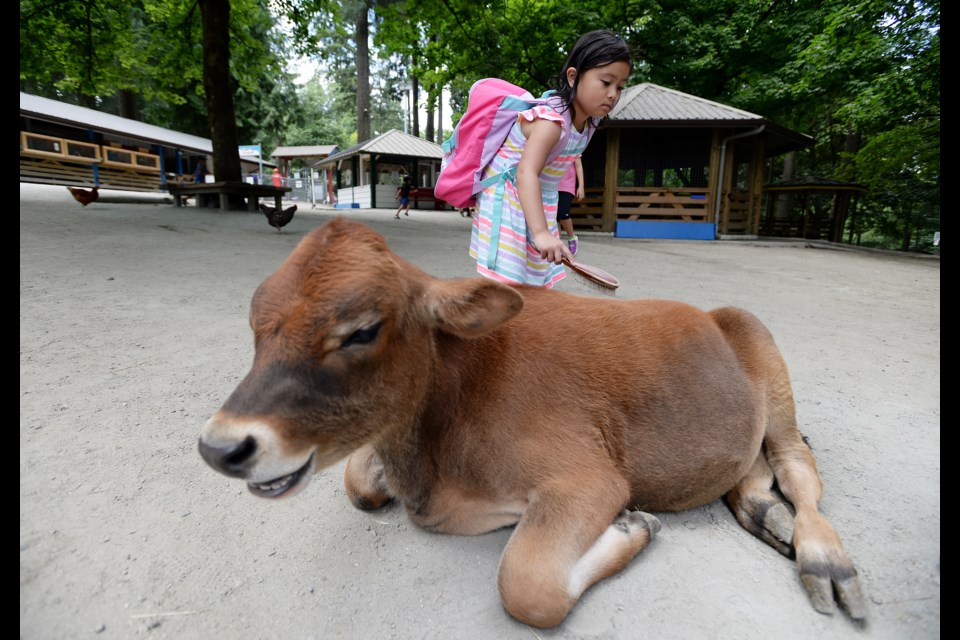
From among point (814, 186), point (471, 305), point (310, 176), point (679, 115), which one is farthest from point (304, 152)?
point (471, 305)

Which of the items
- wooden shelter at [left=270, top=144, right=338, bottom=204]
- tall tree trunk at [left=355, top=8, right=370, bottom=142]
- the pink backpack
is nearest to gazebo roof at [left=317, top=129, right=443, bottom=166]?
wooden shelter at [left=270, top=144, right=338, bottom=204]

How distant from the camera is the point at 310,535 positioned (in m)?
2.26

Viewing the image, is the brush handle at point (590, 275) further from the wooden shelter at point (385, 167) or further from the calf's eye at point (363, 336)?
the wooden shelter at point (385, 167)

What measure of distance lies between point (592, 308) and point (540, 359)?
485mm

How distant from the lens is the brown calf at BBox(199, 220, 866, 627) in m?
1.72

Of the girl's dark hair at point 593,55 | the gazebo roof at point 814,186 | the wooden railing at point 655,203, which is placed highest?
the gazebo roof at point 814,186

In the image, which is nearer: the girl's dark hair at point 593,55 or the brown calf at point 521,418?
the brown calf at point 521,418

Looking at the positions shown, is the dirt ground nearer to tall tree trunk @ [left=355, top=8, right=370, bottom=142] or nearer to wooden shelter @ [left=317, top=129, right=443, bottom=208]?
wooden shelter @ [left=317, top=129, right=443, bottom=208]

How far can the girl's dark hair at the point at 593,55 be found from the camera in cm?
269

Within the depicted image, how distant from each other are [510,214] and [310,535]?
76.9 inches

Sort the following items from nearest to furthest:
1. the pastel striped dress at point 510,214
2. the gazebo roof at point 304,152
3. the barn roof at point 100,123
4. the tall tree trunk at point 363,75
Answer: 1. the pastel striped dress at point 510,214
2. the barn roof at point 100,123
3. the tall tree trunk at point 363,75
4. the gazebo roof at point 304,152

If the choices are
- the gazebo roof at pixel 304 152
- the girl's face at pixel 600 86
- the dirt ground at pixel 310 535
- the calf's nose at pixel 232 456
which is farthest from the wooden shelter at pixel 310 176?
the calf's nose at pixel 232 456

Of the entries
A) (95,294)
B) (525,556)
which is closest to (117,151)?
(95,294)

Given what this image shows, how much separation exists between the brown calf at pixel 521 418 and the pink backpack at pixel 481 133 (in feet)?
3.07
